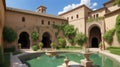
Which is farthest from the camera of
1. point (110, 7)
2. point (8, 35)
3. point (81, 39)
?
point (81, 39)

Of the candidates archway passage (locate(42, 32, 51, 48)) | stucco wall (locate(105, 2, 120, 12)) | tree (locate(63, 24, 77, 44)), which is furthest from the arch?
archway passage (locate(42, 32, 51, 48))

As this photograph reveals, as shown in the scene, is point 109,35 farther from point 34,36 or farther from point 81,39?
point 34,36

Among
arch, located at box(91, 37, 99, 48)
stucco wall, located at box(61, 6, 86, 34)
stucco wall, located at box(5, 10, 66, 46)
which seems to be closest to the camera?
stucco wall, located at box(5, 10, 66, 46)

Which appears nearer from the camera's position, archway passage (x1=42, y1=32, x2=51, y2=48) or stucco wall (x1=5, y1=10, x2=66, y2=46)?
stucco wall (x1=5, y1=10, x2=66, y2=46)

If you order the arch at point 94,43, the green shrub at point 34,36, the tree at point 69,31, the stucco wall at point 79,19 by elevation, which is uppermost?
the stucco wall at point 79,19

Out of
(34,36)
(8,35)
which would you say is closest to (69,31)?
(34,36)

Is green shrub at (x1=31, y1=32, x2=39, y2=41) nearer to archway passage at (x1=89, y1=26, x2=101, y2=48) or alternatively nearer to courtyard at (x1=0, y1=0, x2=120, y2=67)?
courtyard at (x1=0, y1=0, x2=120, y2=67)

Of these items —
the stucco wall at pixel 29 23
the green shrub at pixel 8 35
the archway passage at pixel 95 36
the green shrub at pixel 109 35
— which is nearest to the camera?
the green shrub at pixel 8 35

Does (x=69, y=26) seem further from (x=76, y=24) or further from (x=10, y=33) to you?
(x=10, y=33)

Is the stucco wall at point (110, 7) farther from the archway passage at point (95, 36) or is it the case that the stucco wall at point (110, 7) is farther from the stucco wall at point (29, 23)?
the stucco wall at point (29, 23)

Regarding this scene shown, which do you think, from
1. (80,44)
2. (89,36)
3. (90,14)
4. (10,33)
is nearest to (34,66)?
(10,33)

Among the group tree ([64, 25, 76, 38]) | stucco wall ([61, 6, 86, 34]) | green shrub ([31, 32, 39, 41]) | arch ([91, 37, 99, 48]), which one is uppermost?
stucco wall ([61, 6, 86, 34])

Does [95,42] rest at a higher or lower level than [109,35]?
lower

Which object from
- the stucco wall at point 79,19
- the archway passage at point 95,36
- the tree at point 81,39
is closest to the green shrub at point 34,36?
the tree at point 81,39
